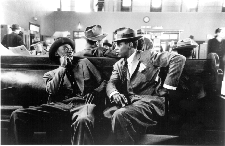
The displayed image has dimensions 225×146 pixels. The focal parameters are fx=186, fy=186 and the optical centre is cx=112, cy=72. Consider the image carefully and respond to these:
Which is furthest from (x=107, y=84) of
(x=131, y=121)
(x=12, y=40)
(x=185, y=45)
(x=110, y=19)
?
(x=12, y=40)

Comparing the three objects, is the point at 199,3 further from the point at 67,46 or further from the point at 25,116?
the point at 25,116

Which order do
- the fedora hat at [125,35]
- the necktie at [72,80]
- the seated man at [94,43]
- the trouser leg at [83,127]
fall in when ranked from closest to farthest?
the trouser leg at [83,127] < the fedora hat at [125,35] < the necktie at [72,80] < the seated man at [94,43]

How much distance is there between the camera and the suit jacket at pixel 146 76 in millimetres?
1867

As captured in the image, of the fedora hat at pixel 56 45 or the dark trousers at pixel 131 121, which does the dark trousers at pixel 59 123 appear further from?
the fedora hat at pixel 56 45

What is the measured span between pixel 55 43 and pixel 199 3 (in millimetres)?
1628

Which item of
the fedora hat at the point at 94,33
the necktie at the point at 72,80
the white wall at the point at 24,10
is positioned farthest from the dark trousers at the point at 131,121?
the white wall at the point at 24,10

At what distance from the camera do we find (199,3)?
2.03 m

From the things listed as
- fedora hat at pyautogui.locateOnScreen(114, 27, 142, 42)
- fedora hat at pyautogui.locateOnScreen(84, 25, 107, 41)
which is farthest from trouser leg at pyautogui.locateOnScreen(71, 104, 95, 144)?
fedora hat at pyautogui.locateOnScreen(84, 25, 107, 41)

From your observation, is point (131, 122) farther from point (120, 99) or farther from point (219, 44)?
point (219, 44)

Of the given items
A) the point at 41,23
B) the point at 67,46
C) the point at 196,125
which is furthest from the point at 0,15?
the point at 196,125

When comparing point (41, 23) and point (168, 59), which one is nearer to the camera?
point (168, 59)

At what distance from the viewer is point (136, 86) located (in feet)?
6.48

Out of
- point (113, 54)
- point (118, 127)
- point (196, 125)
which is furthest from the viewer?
point (113, 54)

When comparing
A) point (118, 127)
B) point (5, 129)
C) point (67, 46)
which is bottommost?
point (5, 129)
